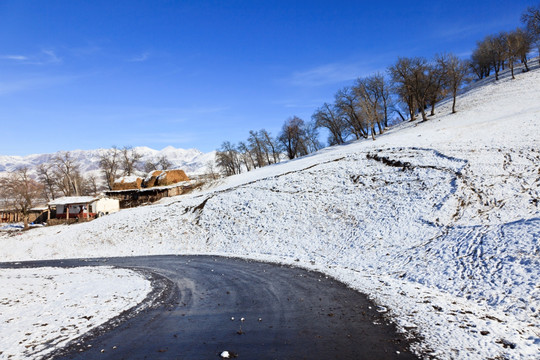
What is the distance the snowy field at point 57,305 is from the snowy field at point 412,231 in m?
8.11

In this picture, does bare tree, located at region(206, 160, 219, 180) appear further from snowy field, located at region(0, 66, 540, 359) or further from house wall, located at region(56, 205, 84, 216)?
snowy field, located at region(0, 66, 540, 359)

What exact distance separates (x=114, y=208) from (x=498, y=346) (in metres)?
59.8

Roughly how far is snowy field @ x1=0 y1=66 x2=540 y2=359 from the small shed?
15.7 m

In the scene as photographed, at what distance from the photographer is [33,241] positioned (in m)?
30.3

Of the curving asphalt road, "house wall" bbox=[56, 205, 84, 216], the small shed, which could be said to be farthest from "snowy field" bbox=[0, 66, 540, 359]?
"house wall" bbox=[56, 205, 84, 216]

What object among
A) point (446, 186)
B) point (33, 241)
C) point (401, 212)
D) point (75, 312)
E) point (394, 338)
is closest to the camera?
point (394, 338)

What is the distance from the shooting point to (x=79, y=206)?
51031 mm

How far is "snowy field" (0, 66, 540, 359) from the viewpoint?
7840 millimetres

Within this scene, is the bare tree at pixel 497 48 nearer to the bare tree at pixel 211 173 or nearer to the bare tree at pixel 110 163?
the bare tree at pixel 211 173

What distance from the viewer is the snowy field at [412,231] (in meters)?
7.84

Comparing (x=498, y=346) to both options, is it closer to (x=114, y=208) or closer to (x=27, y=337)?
(x=27, y=337)

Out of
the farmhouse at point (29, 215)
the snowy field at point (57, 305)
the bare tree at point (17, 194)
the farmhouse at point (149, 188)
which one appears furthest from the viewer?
the farmhouse at point (29, 215)

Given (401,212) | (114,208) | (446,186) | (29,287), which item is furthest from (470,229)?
(114,208)

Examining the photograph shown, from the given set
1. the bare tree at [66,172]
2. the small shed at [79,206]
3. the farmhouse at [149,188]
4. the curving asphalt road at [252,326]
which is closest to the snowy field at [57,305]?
the curving asphalt road at [252,326]
